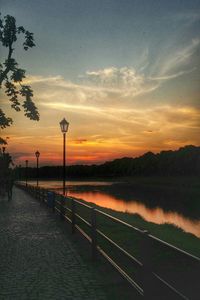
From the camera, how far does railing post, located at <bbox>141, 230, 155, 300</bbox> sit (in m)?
5.91

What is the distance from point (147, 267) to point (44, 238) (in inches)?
343

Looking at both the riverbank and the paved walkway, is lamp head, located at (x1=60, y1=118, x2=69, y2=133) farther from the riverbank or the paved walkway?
the paved walkway

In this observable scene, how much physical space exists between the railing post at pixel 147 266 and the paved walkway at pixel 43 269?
1.41m

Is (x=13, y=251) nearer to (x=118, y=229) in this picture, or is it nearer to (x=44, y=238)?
(x=44, y=238)

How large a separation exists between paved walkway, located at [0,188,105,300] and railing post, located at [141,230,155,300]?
4.62 feet

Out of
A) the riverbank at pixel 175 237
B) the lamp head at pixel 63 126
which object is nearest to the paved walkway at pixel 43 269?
the riverbank at pixel 175 237

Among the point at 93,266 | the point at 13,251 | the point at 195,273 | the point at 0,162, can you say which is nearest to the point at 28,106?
the point at 0,162

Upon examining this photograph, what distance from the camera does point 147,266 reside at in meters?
6.04

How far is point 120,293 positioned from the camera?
7.53 metres

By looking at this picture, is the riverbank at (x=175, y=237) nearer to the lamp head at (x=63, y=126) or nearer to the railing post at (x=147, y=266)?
the lamp head at (x=63, y=126)

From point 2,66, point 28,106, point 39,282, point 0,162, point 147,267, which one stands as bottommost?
point 39,282

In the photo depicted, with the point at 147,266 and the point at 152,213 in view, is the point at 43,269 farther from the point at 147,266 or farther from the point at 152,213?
the point at 152,213

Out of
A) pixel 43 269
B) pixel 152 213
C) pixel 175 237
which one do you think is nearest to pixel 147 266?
pixel 43 269

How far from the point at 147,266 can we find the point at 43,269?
408 cm
